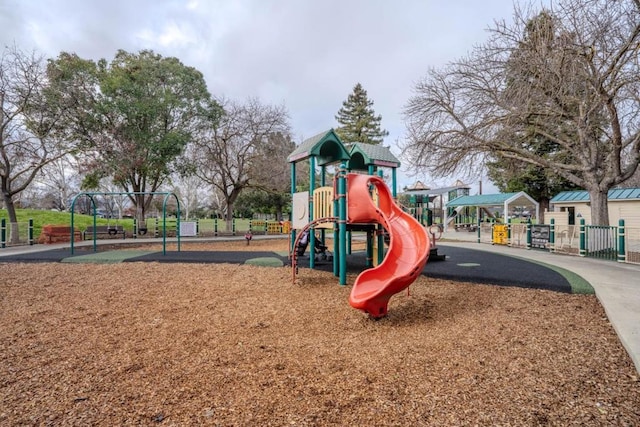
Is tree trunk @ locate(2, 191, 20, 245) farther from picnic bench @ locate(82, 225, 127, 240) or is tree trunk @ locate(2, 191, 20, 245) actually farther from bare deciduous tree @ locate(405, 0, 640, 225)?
bare deciduous tree @ locate(405, 0, 640, 225)

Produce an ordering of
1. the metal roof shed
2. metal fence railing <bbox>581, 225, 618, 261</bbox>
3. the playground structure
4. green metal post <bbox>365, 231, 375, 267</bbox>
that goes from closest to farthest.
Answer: the playground structure < green metal post <bbox>365, 231, 375, 267</bbox> < metal fence railing <bbox>581, 225, 618, 261</bbox> < the metal roof shed

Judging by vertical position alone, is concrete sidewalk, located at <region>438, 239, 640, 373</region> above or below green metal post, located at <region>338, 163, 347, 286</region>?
below

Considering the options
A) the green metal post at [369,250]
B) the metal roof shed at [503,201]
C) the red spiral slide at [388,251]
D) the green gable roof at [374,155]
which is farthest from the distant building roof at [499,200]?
the red spiral slide at [388,251]

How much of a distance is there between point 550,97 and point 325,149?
264 inches

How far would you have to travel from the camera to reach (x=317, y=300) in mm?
5379

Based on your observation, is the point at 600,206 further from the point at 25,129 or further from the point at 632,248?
the point at 25,129

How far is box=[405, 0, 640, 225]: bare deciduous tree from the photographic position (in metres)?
7.57

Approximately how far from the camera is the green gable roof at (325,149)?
295 inches

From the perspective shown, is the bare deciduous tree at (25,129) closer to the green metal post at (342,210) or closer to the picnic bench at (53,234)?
the picnic bench at (53,234)

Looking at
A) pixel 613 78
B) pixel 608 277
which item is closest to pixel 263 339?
pixel 608 277

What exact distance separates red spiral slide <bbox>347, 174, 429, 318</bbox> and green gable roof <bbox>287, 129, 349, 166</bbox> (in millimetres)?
1537

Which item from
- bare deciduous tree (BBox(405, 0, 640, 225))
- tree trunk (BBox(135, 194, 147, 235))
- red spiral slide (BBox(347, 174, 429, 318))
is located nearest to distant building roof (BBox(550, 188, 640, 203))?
bare deciduous tree (BBox(405, 0, 640, 225))

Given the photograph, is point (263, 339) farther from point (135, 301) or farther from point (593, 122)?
point (593, 122)

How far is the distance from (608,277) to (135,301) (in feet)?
29.5
